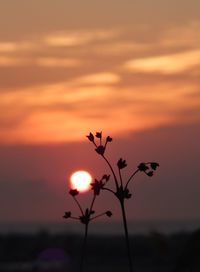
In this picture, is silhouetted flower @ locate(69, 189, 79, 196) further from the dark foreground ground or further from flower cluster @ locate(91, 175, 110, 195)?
the dark foreground ground


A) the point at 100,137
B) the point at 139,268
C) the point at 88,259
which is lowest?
the point at 100,137

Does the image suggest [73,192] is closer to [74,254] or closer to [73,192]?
[73,192]

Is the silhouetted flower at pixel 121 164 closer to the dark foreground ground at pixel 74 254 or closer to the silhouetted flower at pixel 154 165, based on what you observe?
the silhouetted flower at pixel 154 165

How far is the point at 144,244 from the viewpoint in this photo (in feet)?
148

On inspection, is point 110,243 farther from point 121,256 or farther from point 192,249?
point 192,249

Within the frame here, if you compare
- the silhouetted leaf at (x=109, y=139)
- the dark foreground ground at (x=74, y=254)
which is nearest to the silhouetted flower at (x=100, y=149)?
the silhouetted leaf at (x=109, y=139)

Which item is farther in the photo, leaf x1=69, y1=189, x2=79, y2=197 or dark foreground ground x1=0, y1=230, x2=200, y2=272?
dark foreground ground x1=0, y1=230, x2=200, y2=272

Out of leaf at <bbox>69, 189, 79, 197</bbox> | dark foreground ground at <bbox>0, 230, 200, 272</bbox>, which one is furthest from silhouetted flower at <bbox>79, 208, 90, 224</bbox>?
dark foreground ground at <bbox>0, 230, 200, 272</bbox>

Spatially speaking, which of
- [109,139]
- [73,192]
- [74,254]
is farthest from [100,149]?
[74,254]

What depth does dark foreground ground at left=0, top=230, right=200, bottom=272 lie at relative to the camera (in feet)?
102

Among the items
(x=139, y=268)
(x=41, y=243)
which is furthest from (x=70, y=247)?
(x=139, y=268)

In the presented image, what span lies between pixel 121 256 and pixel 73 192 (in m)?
33.2

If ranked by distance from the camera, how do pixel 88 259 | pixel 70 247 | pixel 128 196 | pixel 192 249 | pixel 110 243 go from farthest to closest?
pixel 110 243, pixel 70 247, pixel 88 259, pixel 192 249, pixel 128 196

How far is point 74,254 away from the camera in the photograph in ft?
133
